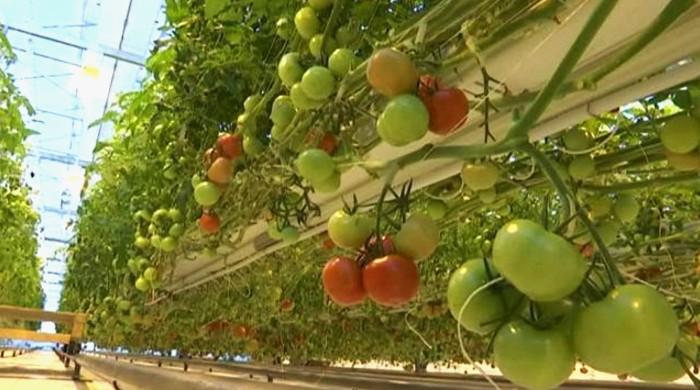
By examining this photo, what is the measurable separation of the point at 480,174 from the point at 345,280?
0.22 m

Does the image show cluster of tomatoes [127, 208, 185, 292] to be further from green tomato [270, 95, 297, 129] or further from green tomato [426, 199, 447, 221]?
green tomato [426, 199, 447, 221]

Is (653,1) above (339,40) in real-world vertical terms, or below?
below

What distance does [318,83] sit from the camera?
2.67 feet

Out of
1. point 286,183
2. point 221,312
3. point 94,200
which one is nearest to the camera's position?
point 286,183

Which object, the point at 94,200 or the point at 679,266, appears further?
the point at 94,200

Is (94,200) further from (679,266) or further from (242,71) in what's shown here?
(679,266)

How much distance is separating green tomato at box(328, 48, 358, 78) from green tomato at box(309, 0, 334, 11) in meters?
0.13

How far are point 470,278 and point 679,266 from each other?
3.99 feet

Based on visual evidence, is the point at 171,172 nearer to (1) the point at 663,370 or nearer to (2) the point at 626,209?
Answer: (2) the point at 626,209

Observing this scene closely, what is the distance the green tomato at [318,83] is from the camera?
811 millimetres

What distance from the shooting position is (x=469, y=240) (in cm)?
217

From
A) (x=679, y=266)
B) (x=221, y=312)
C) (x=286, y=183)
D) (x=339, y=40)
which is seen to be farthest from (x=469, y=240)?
(x=221, y=312)

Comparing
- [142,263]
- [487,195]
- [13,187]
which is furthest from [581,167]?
[13,187]

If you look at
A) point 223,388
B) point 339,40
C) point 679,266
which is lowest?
point 223,388
